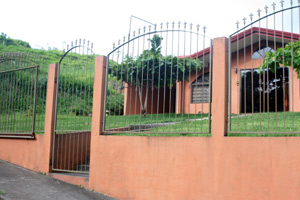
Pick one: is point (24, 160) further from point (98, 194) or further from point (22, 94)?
point (98, 194)

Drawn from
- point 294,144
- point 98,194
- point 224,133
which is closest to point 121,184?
point 98,194

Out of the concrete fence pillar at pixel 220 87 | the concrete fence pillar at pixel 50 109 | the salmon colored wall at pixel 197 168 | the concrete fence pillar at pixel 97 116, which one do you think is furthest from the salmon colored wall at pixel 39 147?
the concrete fence pillar at pixel 220 87

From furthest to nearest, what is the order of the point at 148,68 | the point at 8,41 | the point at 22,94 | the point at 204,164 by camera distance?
1. the point at 8,41
2. the point at 22,94
3. the point at 148,68
4. the point at 204,164

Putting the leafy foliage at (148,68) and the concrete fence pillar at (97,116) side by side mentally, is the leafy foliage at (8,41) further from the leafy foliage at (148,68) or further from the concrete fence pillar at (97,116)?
the concrete fence pillar at (97,116)

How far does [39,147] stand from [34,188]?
131 cm

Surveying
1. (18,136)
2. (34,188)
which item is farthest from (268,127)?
(18,136)

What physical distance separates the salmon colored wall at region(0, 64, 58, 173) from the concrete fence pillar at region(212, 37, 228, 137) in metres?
3.82

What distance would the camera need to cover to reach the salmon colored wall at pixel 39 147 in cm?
696

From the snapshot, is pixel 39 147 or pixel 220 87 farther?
pixel 39 147

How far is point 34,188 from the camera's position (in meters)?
5.98

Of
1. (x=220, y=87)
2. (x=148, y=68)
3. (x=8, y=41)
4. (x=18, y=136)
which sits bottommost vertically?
(x=18, y=136)

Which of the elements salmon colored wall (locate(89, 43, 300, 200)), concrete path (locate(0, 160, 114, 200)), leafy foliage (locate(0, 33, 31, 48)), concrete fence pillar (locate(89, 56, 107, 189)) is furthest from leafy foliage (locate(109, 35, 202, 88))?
leafy foliage (locate(0, 33, 31, 48))

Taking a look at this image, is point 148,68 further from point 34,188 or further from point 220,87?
point 34,188

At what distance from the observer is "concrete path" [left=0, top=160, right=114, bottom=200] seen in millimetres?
5551
